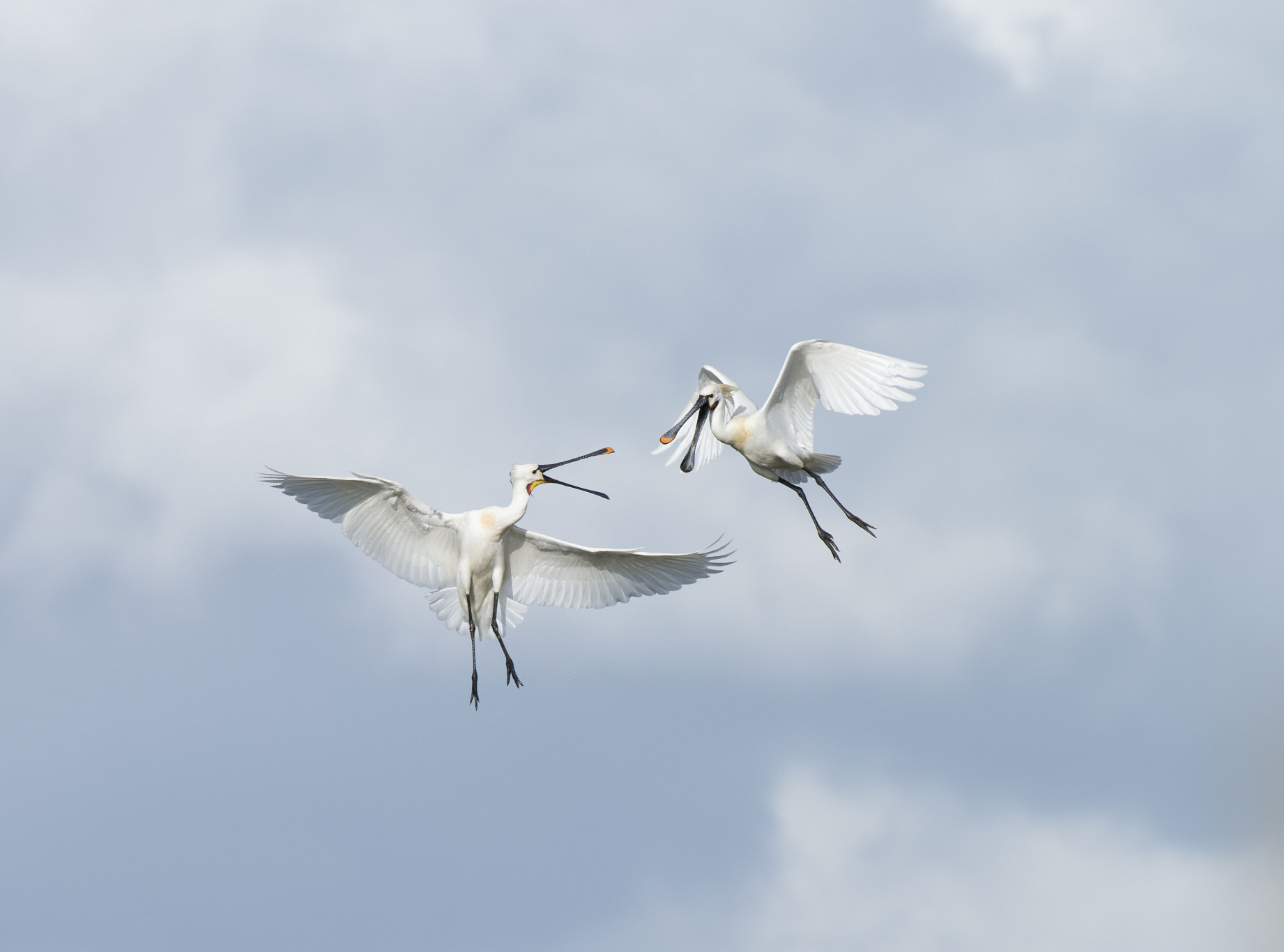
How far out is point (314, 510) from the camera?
25984 mm

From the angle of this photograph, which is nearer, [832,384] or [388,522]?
[832,384]

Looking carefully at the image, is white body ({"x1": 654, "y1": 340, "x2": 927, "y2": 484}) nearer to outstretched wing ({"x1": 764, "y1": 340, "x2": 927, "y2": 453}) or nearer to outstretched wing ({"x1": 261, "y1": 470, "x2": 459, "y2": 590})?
outstretched wing ({"x1": 764, "y1": 340, "x2": 927, "y2": 453})

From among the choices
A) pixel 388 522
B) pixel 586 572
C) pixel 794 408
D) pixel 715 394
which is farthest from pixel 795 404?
pixel 388 522

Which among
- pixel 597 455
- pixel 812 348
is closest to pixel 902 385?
pixel 812 348

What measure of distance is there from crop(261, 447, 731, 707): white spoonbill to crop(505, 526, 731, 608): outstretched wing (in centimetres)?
1

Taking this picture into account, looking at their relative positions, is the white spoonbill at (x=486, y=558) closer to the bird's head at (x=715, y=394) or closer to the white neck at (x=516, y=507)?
the white neck at (x=516, y=507)

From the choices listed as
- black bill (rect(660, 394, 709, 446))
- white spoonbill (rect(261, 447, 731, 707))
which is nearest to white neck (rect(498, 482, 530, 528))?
white spoonbill (rect(261, 447, 731, 707))

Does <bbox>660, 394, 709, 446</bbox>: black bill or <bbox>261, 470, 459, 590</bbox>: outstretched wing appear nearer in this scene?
<bbox>261, 470, 459, 590</bbox>: outstretched wing

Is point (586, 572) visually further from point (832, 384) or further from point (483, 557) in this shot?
point (832, 384)

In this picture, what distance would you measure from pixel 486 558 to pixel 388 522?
1585 millimetres

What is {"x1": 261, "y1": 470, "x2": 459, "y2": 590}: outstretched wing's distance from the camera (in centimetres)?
2552

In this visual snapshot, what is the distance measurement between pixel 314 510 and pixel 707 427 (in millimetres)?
6102

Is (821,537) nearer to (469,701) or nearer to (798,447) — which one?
(798,447)

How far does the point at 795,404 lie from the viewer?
1027 inches
